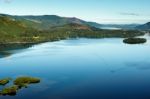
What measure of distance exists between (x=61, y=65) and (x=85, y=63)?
14190 millimetres

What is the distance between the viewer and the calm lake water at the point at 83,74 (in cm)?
10000

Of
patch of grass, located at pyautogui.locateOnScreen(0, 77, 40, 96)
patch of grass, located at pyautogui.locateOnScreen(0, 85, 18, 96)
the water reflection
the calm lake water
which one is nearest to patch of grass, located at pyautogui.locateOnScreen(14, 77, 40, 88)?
patch of grass, located at pyautogui.locateOnScreen(0, 77, 40, 96)

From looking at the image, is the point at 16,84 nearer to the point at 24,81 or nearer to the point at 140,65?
the point at 24,81

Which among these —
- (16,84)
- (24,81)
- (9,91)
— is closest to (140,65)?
(24,81)

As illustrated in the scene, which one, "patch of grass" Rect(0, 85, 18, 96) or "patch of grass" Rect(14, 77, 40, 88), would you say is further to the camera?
"patch of grass" Rect(14, 77, 40, 88)

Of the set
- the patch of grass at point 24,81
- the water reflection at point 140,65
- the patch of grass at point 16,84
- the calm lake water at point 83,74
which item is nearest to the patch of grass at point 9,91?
the patch of grass at point 16,84

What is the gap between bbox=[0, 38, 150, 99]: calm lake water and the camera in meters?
100

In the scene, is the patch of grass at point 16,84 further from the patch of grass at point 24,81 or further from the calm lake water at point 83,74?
the calm lake water at point 83,74

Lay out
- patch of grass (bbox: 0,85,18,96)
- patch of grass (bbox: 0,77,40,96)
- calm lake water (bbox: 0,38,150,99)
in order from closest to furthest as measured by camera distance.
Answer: patch of grass (bbox: 0,85,18,96) → patch of grass (bbox: 0,77,40,96) → calm lake water (bbox: 0,38,150,99)

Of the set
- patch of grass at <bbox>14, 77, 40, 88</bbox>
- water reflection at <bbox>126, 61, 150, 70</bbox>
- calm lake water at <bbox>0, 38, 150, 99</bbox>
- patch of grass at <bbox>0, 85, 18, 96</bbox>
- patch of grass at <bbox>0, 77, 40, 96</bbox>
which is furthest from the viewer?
water reflection at <bbox>126, 61, 150, 70</bbox>

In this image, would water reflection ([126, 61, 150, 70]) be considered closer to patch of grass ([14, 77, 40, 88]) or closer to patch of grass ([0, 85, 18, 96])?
patch of grass ([14, 77, 40, 88])

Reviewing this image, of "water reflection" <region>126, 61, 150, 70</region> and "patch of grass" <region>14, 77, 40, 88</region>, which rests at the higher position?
"water reflection" <region>126, 61, 150, 70</region>

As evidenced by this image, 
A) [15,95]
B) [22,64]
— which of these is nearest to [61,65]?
[22,64]

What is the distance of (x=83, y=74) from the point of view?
135 m
